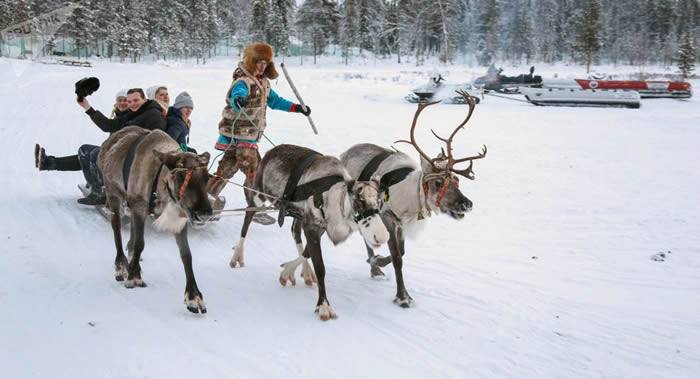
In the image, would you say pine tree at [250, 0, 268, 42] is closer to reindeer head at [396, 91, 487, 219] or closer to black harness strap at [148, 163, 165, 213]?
reindeer head at [396, 91, 487, 219]

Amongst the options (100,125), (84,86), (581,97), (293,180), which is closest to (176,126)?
(100,125)

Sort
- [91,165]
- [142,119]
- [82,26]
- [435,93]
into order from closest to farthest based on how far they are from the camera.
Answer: [142,119], [91,165], [435,93], [82,26]

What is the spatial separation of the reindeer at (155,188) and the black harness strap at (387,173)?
1.73 m

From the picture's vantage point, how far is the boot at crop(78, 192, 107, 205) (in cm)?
730

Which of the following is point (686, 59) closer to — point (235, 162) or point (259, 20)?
point (259, 20)

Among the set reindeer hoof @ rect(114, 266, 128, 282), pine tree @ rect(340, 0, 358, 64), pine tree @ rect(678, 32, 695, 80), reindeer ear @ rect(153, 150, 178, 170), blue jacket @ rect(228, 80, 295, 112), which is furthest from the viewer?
pine tree @ rect(340, 0, 358, 64)

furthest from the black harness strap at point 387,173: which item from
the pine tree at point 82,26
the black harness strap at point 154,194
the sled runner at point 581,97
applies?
the pine tree at point 82,26

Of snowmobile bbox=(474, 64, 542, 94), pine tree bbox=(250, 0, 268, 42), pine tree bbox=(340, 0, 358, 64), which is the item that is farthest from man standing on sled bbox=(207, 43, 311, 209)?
pine tree bbox=(250, 0, 268, 42)

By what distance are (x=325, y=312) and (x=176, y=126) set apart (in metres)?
3.82

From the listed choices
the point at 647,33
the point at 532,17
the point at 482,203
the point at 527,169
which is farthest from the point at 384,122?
the point at 532,17

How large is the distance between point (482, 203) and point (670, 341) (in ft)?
16.4

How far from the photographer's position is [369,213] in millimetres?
4285

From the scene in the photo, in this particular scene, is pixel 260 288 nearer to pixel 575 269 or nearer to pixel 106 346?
pixel 106 346

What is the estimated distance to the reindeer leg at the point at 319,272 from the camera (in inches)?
183
